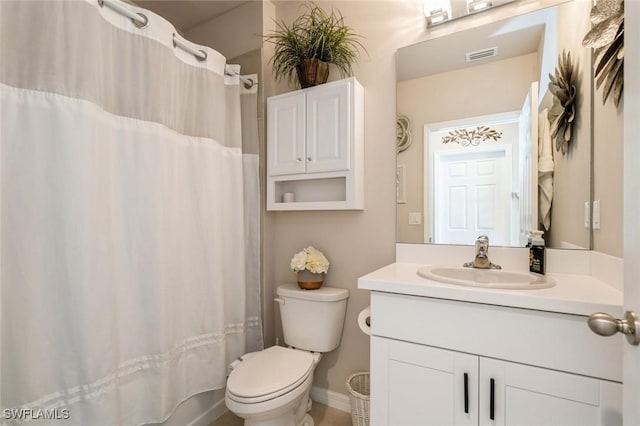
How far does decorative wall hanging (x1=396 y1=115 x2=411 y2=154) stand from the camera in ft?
5.26

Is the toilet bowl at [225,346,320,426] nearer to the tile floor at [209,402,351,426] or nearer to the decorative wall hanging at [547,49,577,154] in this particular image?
the tile floor at [209,402,351,426]

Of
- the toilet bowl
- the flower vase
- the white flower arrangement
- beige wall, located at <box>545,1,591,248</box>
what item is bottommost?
the toilet bowl

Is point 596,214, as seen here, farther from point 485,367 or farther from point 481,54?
point 481,54

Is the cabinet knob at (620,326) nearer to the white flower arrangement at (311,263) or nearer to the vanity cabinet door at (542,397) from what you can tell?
the vanity cabinet door at (542,397)

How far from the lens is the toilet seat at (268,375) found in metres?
1.25

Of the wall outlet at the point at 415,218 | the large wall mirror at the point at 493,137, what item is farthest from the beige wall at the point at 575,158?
the wall outlet at the point at 415,218

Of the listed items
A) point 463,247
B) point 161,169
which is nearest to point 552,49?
point 463,247

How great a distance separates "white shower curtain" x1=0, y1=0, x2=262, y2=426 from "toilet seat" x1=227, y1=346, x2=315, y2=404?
0.84 feet

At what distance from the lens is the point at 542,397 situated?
35.3 inches

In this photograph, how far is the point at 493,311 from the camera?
958 mm

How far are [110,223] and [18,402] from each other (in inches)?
23.9

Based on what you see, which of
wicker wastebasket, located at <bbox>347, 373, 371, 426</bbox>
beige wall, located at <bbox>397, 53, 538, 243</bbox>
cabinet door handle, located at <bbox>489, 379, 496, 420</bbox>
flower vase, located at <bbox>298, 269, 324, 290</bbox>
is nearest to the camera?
cabinet door handle, located at <bbox>489, 379, 496, 420</bbox>

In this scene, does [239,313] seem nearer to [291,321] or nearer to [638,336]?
[291,321]

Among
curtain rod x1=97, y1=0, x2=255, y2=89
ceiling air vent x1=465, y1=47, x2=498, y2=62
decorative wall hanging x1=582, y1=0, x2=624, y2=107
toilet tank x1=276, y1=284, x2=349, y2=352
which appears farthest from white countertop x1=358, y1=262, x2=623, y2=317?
curtain rod x1=97, y1=0, x2=255, y2=89
